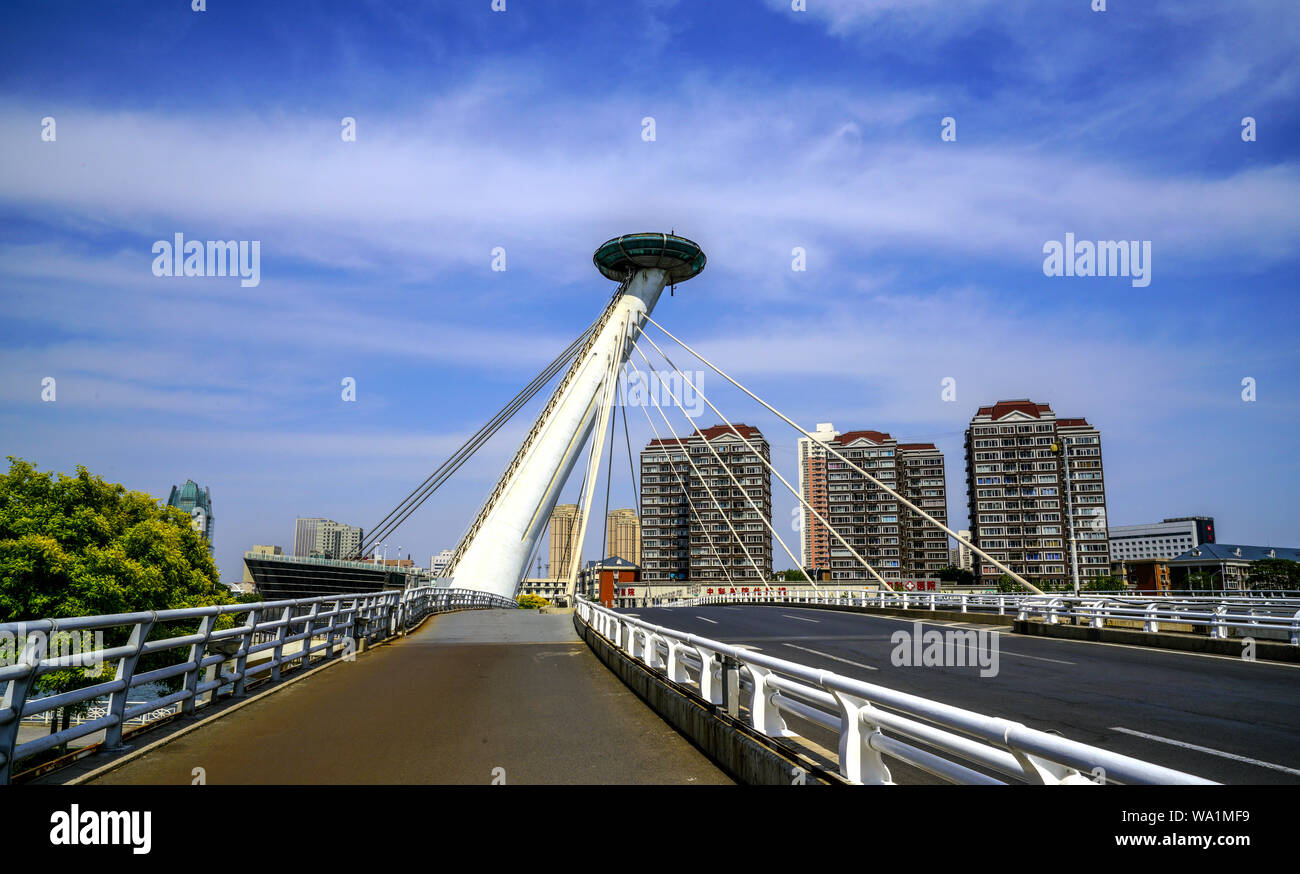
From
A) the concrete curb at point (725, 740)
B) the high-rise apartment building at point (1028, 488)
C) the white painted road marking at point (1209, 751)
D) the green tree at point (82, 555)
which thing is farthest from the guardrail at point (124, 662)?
the high-rise apartment building at point (1028, 488)

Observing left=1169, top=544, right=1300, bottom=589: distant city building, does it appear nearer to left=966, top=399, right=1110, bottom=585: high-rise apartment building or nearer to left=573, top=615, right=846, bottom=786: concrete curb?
left=966, top=399, right=1110, bottom=585: high-rise apartment building

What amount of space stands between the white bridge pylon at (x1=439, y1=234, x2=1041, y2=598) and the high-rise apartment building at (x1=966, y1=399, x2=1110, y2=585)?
77756 millimetres

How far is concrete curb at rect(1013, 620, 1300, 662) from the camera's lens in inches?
735

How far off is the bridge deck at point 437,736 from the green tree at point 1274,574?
11796 cm

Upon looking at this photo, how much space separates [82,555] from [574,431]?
27.5 m

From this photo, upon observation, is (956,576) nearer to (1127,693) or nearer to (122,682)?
(1127,693)

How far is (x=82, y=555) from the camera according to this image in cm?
3119

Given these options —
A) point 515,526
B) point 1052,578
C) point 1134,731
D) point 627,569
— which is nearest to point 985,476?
point 1052,578

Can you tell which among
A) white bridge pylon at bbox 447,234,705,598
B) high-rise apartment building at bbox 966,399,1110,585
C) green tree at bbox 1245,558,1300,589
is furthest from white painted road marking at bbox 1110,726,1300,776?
high-rise apartment building at bbox 966,399,1110,585

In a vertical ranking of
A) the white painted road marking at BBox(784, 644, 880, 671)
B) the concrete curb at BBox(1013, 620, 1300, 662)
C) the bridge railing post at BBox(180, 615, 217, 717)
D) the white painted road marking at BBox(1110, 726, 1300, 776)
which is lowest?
the concrete curb at BBox(1013, 620, 1300, 662)

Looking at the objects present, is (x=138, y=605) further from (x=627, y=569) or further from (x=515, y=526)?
(x=627, y=569)

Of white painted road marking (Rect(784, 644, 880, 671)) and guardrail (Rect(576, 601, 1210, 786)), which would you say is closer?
guardrail (Rect(576, 601, 1210, 786))

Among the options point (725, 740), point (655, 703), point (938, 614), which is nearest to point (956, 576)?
point (938, 614)
